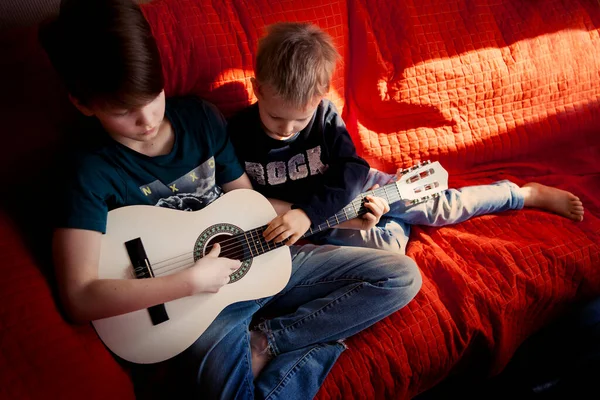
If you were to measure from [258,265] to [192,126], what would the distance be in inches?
14.6

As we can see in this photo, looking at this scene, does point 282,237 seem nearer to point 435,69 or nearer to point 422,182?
point 422,182

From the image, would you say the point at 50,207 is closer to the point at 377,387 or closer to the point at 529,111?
the point at 377,387

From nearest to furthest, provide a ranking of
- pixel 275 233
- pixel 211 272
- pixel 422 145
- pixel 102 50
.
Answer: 1. pixel 102 50
2. pixel 211 272
3. pixel 275 233
4. pixel 422 145

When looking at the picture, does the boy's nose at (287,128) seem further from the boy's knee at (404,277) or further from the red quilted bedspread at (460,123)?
the boy's knee at (404,277)

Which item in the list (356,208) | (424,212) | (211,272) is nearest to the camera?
(211,272)

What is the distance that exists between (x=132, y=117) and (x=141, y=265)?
1.04ft

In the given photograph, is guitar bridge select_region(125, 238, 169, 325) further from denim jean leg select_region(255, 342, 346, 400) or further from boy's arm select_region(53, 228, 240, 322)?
denim jean leg select_region(255, 342, 346, 400)

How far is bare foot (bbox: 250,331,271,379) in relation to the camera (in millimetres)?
1029

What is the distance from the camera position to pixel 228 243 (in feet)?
3.39

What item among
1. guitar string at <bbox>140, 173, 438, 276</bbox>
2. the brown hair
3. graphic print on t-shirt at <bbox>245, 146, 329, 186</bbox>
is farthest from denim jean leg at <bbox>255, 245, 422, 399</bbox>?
the brown hair

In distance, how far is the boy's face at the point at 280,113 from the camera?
979 mm

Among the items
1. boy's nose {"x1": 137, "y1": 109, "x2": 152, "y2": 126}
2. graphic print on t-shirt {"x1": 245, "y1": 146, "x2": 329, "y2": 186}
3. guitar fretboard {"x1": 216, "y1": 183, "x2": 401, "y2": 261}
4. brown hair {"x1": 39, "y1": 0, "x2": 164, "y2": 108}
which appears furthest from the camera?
graphic print on t-shirt {"x1": 245, "y1": 146, "x2": 329, "y2": 186}

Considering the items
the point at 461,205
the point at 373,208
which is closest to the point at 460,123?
the point at 461,205

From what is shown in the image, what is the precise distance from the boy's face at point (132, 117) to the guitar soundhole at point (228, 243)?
0.85ft
